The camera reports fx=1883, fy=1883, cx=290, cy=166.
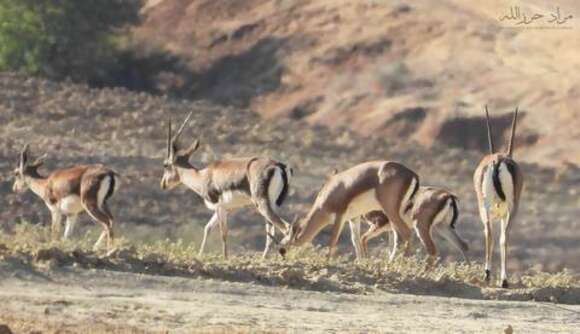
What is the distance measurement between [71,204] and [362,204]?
4.15 meters

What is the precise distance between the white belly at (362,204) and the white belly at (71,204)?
12.5 feet

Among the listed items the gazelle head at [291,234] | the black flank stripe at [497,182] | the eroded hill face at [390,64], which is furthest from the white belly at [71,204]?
the eroded hill face at [390,64]

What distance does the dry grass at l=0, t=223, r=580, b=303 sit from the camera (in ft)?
56.3

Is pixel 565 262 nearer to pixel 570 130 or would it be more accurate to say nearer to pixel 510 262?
pixel 510 262

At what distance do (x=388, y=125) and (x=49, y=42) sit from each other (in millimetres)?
8483

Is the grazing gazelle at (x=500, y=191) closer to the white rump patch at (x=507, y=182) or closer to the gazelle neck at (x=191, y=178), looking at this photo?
the white rump patch at (x=507, y=182)

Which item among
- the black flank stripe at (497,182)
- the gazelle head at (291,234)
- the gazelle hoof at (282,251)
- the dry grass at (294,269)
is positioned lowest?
the dry grass at (294,269)

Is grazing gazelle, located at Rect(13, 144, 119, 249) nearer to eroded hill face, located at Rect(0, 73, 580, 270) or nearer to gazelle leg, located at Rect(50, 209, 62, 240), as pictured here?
gazelle leg, located at Rect(50, 209, 62, 240)

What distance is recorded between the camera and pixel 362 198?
67.2 ft

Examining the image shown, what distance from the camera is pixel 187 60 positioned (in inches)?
1903

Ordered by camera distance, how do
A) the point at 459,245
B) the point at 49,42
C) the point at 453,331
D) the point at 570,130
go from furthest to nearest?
the point at 49,42 < the point at 570,130 < the point at 459,245 < the point at 453,331

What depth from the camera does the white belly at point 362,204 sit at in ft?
67.1

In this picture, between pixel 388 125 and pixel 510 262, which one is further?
pixel 388 125

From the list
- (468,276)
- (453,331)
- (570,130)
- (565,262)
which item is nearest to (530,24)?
(570,130)
